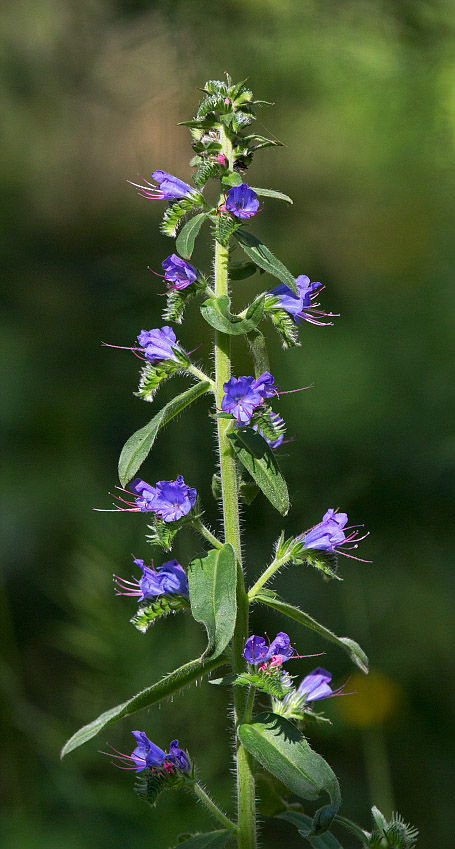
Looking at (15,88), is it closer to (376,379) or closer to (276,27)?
(276,27)

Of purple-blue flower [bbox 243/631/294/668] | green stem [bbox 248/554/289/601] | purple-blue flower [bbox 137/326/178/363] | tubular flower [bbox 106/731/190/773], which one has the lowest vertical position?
tubular flower [bbox 106/731/190/773]

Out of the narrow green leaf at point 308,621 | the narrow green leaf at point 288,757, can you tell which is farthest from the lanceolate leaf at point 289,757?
the narrow green leaf at point 308,621

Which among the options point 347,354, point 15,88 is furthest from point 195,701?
point 15,88

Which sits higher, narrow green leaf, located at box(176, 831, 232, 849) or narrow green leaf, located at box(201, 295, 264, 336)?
narrow green leaf, located at box(201, 295, 264, 336)

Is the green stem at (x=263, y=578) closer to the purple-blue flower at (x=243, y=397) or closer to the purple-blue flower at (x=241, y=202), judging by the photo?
the purple-blue flower at (x=243, y=397)

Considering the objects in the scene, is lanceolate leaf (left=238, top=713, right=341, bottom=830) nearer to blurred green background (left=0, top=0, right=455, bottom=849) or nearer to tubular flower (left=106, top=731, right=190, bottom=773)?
tubular flower (left=106, top=731, right=190, bottom=773)

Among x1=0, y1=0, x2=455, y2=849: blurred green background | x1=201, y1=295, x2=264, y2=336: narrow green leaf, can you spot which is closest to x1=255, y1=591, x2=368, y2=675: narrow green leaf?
x1=201, y1=295, x2=264, y2=336: narrow green leaf
